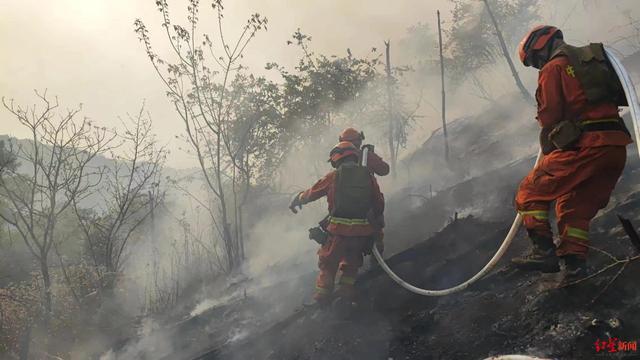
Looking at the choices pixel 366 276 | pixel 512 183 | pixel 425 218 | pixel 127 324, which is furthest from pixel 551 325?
pixel 127 324

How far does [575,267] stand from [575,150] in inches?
30.4

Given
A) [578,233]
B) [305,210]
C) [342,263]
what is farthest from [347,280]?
[305,210]

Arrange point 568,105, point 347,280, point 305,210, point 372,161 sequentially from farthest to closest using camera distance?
point 305,210 → point 372,161 → point 347,280 → point 568,105

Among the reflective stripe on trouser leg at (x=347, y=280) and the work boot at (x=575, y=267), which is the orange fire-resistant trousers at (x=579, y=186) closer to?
the work boot at (x=575, y=267)

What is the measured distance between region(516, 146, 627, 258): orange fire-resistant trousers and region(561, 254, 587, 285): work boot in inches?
1.4

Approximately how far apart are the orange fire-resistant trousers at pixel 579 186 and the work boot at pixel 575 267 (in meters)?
0.04

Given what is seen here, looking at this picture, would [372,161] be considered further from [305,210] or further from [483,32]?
[483,32]

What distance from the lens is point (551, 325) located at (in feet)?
9.69

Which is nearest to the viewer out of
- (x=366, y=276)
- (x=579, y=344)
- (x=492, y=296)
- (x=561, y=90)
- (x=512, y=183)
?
(x=579, y=344)

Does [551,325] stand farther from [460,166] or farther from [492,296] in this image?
[460,166]

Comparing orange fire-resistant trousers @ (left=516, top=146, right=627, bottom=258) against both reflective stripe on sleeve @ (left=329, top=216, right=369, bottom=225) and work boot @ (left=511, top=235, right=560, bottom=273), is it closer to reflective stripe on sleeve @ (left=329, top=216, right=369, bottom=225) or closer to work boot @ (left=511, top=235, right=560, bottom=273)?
work boot @ (left=511, top=235, right=560, bottom=273)

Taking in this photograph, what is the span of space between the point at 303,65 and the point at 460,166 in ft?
21.8

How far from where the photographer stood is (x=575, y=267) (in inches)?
111

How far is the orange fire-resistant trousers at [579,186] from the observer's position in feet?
8.90
